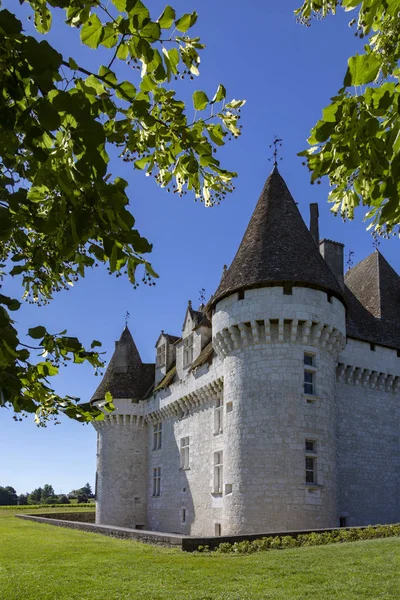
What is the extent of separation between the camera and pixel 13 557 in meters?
14.8

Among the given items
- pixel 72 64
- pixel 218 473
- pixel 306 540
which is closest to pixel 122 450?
pixel 218 473

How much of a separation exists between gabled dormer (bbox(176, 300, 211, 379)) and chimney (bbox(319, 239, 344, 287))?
5374 mm

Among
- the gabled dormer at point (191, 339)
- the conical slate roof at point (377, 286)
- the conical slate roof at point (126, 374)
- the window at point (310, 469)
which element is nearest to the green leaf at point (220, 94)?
the window at point (310, 469)

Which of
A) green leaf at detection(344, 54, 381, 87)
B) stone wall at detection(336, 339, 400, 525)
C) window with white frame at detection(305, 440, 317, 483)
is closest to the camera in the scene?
green leaf at detection(344, 54, 381, 87)

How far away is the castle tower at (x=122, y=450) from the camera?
2884 cm

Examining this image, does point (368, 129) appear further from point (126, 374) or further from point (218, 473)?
point (126, 374)

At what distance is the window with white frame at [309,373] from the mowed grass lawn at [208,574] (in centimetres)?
619

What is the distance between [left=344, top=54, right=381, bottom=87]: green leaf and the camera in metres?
3.97

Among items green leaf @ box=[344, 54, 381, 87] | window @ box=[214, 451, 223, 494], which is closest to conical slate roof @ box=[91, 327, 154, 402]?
window @ box=[214, 451, 223, 494]

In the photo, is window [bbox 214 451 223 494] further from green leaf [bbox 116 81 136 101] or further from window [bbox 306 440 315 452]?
green leaf [bbox 116 81 136 101]

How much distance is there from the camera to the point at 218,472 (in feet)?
72.1

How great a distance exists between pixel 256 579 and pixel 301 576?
0.71 m

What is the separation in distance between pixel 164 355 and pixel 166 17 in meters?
26.4

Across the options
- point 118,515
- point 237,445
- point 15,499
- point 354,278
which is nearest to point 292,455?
point 237,445
